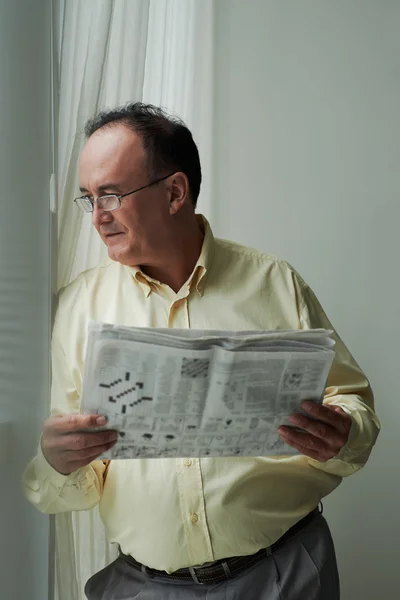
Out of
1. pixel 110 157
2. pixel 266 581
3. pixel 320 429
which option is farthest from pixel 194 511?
pixel 110 157

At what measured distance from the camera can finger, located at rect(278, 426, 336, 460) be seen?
3.52 ft

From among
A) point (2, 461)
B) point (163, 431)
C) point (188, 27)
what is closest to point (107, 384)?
point (163, 431)

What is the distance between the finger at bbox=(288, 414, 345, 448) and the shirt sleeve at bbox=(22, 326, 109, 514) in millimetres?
380

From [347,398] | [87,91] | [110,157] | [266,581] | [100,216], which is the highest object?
[87,91]

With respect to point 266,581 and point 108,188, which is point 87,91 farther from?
point 266,581

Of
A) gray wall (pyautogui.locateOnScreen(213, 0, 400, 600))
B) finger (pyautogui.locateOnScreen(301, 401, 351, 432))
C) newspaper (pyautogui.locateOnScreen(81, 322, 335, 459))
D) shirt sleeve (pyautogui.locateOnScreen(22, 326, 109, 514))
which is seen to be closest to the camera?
newspaper (pyautogui.locateOnScreen(81, 322, 335, 459))

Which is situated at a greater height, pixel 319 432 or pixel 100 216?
pixel 100 216

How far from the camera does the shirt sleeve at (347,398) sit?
4.09 feet

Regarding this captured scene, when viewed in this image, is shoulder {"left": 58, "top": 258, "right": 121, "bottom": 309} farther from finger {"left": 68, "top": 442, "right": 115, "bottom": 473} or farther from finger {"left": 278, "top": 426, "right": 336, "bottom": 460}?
finger {"left": 278, "top": 426, "right": 336, "bottom": 460}

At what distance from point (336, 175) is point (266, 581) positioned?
1.22 meters

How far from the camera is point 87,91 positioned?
131 centimetres

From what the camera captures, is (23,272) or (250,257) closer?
(23,272)

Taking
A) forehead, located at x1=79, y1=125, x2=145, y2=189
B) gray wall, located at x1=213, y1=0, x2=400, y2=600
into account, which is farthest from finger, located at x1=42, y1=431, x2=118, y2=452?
gray wall, located at x1=213, y1=0, x2=400, y2=600

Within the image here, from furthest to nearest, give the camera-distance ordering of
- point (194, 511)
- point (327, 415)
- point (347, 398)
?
point (347, 398), point (194, 511), point (327, 415)
